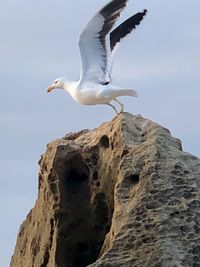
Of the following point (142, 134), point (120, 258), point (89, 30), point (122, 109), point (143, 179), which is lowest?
point (120, 258)

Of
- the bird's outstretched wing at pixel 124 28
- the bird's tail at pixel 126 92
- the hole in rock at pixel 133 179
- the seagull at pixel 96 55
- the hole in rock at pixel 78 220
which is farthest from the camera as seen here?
the bird's outstretched wing at pixel 124 28

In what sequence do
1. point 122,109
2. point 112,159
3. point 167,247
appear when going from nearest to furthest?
1. point 167,247
2. point 112,159
3. point 122,109

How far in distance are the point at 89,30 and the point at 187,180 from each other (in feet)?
14.2

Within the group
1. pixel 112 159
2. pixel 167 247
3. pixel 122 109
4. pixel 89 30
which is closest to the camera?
pixel 167 247

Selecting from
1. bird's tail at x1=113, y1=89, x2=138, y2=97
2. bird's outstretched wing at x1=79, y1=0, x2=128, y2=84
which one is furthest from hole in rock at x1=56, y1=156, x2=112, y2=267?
bird's outstretched wing at x1=79, y1=0, x2=128, y2=84

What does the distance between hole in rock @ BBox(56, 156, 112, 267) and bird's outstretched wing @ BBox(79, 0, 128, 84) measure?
2883 mm

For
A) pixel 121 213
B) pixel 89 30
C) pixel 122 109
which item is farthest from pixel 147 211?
Result: pixel 89 30

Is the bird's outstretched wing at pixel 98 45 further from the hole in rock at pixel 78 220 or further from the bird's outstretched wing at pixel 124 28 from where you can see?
the hole in rock at pixel 78 220

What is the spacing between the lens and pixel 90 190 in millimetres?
9945

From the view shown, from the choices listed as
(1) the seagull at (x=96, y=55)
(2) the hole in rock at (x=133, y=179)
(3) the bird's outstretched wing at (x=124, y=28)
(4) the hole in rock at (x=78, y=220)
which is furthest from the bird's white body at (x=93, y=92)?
(2) the hole in rock at (x=133, y=179)

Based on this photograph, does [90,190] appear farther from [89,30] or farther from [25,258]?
[89,30]

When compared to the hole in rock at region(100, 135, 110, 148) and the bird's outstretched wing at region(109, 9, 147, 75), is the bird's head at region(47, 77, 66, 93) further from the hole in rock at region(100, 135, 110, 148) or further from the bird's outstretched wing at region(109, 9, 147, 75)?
→ the hole in rock at region(100, 135, 110, 148)

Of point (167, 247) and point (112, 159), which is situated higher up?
point (112, 159)

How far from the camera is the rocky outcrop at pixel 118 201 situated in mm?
8555
